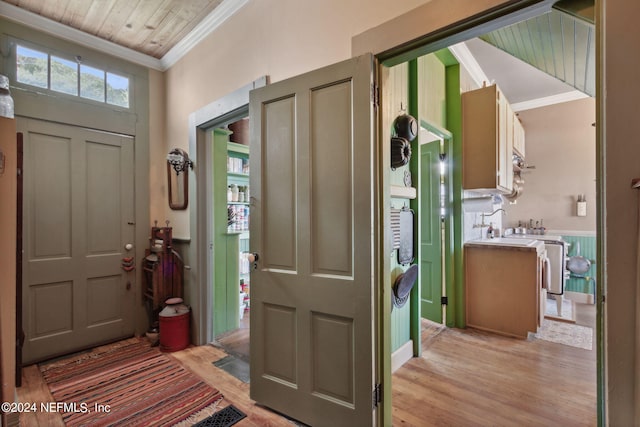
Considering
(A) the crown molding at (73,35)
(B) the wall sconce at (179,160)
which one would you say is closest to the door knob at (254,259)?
(B) the wall sconce at (179,160)

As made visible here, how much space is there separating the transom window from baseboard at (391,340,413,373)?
3.53m

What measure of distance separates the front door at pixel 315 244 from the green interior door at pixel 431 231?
6.35 feet

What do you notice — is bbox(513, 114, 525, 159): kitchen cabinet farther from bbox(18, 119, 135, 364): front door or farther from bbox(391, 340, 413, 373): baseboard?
bbox(18, 119, 135, 364): front door

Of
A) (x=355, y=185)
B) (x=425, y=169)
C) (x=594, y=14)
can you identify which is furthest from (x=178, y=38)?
(x=594, y=14)

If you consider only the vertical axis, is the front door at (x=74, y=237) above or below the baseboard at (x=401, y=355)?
above

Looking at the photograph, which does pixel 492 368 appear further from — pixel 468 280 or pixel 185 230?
pixel 185 230

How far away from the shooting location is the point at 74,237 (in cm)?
268

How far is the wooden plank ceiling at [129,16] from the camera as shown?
2330mm

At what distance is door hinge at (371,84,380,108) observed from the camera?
1.51 metres

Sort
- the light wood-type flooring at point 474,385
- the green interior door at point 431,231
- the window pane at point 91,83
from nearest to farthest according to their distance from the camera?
the light wood-type flooring at point 474,385, the window pane at point 91,83, the green interior door at point 431,231

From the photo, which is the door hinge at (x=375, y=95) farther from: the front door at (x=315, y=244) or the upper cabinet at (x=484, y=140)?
the upper cabinet at (x=484, y=140)

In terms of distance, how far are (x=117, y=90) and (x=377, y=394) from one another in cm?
353

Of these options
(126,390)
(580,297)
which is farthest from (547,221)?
(126,390)

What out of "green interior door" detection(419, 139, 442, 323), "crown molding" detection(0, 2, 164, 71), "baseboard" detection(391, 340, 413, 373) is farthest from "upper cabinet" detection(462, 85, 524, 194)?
"crown molding" detection(0, 2, 164, 71)
